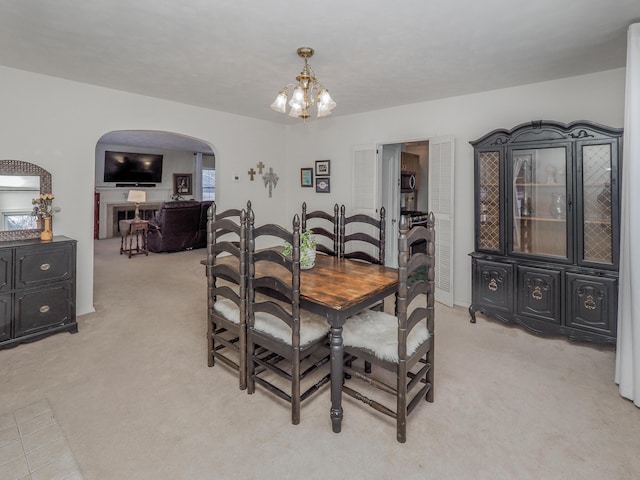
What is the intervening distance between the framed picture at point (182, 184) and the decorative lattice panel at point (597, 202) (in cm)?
971

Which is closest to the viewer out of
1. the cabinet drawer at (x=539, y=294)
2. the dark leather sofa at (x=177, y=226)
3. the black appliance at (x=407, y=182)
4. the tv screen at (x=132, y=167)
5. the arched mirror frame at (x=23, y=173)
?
the cabinet drawer at (x=539, y=294)

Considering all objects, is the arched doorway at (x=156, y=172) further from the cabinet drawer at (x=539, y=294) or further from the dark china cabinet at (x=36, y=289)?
the cabinet drawer at (x=539, y=294)

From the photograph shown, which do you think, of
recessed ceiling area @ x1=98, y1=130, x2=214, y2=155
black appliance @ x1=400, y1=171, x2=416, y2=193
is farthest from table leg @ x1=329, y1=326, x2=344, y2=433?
recessed ceiling area @ x1=98, y1=130, x2=214, y2=155

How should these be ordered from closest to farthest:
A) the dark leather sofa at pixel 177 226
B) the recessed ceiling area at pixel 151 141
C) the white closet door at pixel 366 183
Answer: the white closet door at pixel 366 183 < the dark leather sofa at pixel 177 226 < the recessed ceiling area at pixel 151 141

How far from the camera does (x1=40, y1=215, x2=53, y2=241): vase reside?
326 centimetres

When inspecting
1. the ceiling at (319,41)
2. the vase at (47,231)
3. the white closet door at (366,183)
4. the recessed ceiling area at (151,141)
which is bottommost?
the vase at (47,231)

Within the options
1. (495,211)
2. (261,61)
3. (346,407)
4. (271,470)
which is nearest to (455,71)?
(495,211)

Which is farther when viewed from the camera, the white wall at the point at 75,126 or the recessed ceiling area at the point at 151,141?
the recessed ceiling area at the point at 151,141

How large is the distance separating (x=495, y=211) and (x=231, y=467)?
3142 millimetres

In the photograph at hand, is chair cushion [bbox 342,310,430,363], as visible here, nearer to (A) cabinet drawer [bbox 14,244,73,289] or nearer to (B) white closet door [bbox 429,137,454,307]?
(B) white closet door [bbox 429,137,454,307]

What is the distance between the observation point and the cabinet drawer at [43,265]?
9.70 feet

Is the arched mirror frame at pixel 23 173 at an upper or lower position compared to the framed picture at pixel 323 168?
lower

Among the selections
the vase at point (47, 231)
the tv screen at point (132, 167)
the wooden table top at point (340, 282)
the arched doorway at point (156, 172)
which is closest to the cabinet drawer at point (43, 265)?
the vase at point (47, 231)

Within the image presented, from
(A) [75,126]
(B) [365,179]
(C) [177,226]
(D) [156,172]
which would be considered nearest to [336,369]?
(B) [365,179]
